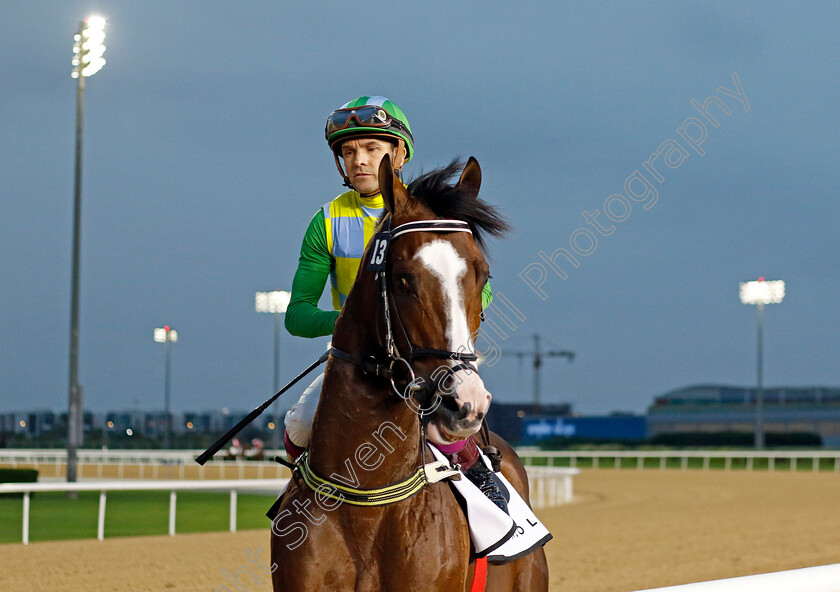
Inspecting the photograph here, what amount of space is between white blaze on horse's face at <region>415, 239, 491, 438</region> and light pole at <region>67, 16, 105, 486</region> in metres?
12.8

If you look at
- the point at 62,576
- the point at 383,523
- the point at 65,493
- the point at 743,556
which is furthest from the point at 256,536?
the point at 383,523

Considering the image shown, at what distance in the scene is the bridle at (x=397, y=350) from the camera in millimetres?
2314

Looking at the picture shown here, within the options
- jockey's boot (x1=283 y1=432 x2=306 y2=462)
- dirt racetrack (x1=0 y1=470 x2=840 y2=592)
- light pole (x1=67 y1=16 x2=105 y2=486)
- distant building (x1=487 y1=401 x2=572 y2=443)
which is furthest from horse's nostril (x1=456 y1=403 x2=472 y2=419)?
distant building (x1=487 y1=401 x2=572 y2=443)

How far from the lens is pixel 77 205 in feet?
48.6

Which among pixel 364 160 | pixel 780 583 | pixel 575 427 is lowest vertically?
pixel 575 427

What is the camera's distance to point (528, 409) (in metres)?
82.8

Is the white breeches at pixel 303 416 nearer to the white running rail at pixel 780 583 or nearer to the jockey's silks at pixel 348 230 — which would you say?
the jockey's silks at pixel 348 230

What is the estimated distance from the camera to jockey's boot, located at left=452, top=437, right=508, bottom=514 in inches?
121

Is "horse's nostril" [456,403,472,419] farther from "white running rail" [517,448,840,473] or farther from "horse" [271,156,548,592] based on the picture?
"white running rail" [517,448,840,473]

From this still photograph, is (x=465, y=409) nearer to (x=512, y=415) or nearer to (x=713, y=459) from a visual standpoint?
(x=713, y=459)

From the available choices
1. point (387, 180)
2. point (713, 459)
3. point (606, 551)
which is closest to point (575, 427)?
point (713, 459)

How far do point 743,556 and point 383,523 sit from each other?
7.75m

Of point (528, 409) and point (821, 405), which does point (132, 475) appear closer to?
point (821, 405)

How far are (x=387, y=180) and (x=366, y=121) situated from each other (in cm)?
62
